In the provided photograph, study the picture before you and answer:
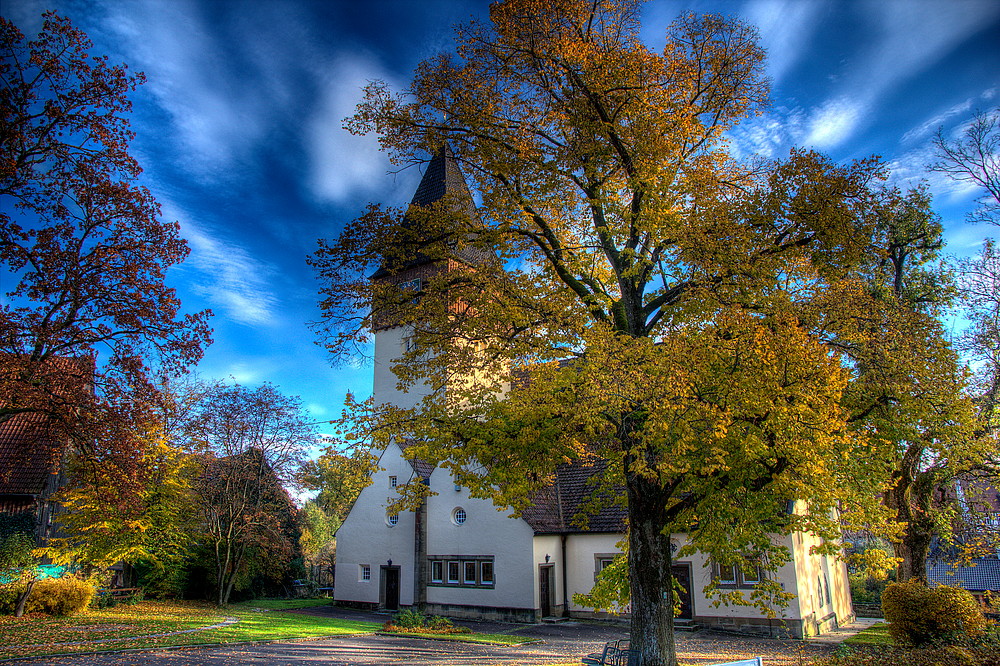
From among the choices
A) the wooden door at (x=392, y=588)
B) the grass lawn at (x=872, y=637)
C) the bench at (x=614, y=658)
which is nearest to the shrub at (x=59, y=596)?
the wooden door at (x=392, y=588)

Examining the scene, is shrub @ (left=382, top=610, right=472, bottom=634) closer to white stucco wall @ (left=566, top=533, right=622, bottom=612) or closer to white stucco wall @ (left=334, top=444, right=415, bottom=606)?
white stucco wall @ (left=566, top=533, right=622, bottom=612)

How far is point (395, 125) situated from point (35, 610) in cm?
2057

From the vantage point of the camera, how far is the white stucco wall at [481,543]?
856 inches

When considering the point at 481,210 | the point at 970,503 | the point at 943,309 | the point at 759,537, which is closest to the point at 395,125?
the point at 481,210

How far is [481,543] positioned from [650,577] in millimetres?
14463

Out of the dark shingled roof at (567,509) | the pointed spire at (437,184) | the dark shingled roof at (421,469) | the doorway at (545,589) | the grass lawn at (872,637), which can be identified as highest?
the pointed spire at (437,184)

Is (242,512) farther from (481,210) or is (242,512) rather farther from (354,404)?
(481,210)

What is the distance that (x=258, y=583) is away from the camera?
110 feet

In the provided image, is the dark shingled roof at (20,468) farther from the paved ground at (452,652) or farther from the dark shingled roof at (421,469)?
the paved ground at (452,652)

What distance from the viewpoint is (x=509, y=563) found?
2216 cm

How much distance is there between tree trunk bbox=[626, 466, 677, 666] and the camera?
9.67 m

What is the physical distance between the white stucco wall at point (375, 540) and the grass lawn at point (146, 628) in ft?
12.5

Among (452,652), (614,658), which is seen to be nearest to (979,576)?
(452,652)

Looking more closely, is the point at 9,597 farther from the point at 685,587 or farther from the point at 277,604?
the point at 685,587
